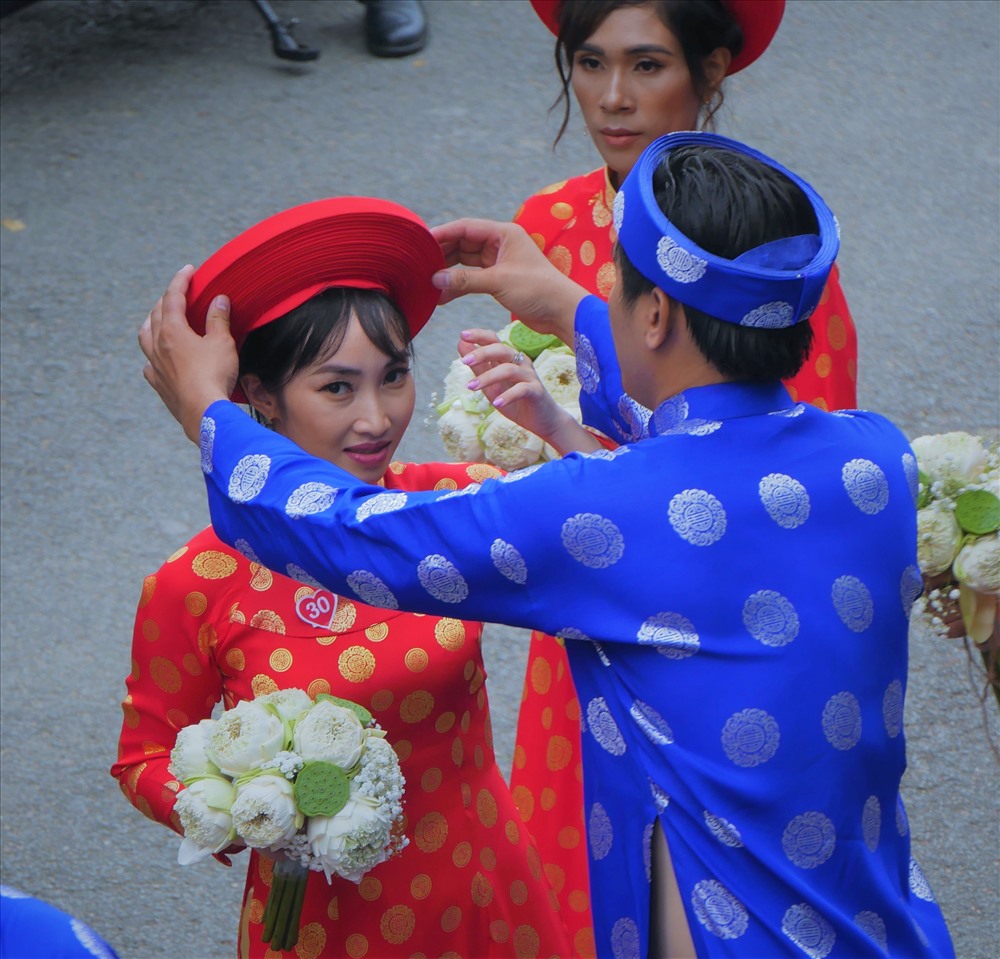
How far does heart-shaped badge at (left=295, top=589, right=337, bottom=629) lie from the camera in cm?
249

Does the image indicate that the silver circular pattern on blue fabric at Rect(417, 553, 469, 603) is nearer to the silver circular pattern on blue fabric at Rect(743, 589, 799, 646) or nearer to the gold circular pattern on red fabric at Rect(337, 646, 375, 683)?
the silver circular pattern on blue fabric at Rect(743, 589, 799, 646)

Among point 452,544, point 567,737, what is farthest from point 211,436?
point 567,737

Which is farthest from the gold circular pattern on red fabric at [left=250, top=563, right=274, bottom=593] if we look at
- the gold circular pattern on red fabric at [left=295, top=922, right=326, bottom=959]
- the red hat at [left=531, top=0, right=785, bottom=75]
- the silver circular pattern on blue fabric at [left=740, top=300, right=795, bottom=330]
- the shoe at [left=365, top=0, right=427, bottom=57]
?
the shoe at [left=365, top=0, right=427, bottom=57]

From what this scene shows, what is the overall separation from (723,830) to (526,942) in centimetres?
92

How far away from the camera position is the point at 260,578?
2.51 meters

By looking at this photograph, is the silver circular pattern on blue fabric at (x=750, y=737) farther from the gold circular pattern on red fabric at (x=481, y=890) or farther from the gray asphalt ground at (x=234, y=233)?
the gray asphalt ground at (x=234, y=233)

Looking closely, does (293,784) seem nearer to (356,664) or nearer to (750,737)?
(356,664)

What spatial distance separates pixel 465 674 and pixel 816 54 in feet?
23.6

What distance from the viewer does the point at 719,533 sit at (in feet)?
5.95

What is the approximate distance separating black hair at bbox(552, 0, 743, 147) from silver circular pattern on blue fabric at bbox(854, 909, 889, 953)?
1810 millimetres

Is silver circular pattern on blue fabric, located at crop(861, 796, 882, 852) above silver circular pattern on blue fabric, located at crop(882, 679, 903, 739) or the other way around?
the other way around

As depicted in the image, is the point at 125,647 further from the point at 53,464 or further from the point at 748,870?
the point at 748,870

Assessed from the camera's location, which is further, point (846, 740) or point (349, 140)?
point (349, 140)

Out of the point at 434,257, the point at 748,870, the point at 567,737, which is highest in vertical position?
the point at 434,257
